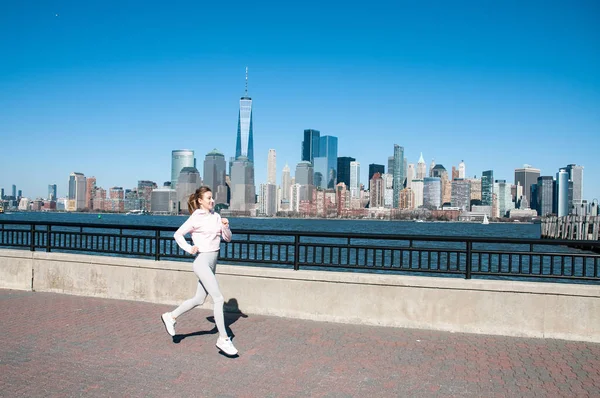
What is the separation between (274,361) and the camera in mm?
6422

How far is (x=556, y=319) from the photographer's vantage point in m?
7.58

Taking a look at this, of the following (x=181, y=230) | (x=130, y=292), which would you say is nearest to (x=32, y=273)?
(x=130, y=292)

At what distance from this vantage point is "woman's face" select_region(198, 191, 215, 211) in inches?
270

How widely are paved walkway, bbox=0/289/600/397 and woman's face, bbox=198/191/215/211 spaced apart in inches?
71.7

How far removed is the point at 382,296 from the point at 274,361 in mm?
2490

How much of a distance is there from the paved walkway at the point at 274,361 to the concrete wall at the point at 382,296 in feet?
0.76

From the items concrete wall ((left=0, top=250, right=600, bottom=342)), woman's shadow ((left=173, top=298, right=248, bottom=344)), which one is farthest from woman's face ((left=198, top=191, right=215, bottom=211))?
concrete wall ((left=0, top=250, right=600, bottom=342))

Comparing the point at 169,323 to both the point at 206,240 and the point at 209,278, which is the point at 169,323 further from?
the point at 206,240

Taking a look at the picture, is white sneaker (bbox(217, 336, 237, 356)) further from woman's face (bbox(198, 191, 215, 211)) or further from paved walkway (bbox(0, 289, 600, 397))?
woman's face (bbox(198, 191, 215, 211))

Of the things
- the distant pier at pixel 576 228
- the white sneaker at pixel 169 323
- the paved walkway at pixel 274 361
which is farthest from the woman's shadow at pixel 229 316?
the distant pier at pixel 576 228

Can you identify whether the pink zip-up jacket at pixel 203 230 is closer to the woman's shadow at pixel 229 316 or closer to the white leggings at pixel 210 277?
the white leggings at pixel 210 277

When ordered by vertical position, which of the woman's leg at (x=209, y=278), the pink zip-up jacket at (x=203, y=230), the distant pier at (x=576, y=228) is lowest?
the distant pier at (x=576, y=228)

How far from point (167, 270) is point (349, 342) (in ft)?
13.0

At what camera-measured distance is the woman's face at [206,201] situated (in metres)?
6.86
